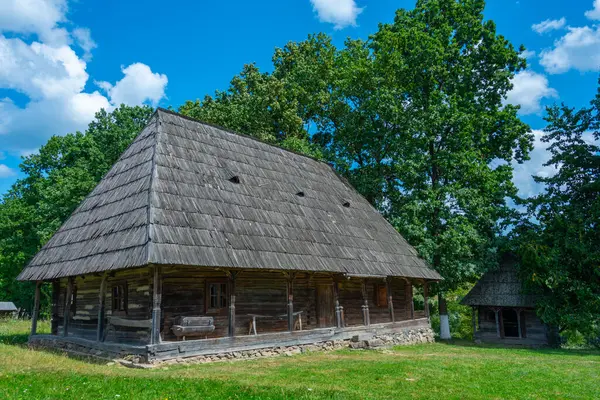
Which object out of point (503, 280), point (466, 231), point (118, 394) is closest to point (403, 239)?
point (466, 231)

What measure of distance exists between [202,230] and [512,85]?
799 inches

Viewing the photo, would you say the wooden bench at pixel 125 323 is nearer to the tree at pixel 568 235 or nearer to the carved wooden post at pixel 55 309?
the carved wooden post at pixel 55 309

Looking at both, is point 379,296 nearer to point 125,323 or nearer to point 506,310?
point 506,310

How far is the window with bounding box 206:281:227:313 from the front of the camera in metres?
13.9

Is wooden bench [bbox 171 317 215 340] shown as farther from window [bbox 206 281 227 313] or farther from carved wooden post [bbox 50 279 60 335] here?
carved wooden post [bbox 50 279 60 335]

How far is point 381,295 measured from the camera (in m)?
20.7

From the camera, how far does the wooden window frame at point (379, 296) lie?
67.0 feet

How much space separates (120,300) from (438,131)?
18.0m

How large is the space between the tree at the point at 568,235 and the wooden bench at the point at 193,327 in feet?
45.8

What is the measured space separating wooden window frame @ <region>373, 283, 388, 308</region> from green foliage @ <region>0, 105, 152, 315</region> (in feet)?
63.6

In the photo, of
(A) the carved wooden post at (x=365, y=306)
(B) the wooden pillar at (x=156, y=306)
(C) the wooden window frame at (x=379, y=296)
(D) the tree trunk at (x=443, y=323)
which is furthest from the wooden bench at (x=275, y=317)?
(D) the tree trunk at (x=443, y=323)

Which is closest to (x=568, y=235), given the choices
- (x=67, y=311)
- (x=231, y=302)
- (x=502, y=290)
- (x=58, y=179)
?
(x=502, y=290)

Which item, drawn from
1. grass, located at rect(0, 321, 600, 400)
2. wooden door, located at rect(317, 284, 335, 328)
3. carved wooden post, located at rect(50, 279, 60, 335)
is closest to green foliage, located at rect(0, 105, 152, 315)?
carved wooden post, located at rect(50, 279, 60, 335)

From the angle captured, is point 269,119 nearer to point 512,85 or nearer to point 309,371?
point 512,85
